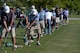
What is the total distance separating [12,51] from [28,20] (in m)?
2.69

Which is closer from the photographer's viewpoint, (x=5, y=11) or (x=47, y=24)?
(x=5, y=11)

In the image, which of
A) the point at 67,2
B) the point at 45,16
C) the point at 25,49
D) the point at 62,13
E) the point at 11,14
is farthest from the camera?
the point at 67,2

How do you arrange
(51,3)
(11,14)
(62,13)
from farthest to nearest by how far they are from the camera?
1. (51,3)
2. (62,13)
3. (11,14)

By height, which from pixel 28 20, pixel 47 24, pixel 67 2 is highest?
pixel 28 20

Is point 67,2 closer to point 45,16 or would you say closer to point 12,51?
point 45,16

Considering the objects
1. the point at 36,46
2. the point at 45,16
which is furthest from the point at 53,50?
the point at 45,16

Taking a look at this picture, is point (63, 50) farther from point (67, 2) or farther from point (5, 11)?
point (67, 2)

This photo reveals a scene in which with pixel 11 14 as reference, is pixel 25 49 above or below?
below

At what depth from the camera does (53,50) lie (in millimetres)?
13273

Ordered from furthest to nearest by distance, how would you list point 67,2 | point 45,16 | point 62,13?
point 67,2 → point 62,13 → point 45,16

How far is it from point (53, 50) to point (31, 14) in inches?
90.8

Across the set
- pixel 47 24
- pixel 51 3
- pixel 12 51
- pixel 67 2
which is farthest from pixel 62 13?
pixel 67 2

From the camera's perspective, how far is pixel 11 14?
12.6 metres

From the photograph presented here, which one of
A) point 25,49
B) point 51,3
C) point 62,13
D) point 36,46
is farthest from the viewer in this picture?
point 51,3
